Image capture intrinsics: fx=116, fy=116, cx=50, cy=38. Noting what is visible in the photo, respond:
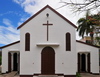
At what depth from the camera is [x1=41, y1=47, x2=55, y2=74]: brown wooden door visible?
12688mm

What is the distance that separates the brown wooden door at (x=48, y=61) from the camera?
12.7 metres

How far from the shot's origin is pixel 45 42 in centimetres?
1291

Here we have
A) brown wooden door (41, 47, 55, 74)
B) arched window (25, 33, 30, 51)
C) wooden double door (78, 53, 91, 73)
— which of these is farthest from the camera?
wooden double door (78, 53, 91, 73)

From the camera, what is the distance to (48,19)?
43.2 feet

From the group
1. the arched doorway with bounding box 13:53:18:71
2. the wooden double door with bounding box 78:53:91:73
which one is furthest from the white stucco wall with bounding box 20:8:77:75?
the arched doorway with bounding box 13:53:18:71

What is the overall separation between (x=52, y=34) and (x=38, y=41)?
175 cm

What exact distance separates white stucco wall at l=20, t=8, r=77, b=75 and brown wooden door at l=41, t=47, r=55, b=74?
0.33 m

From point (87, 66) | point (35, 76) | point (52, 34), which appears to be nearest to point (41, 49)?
point (52, 34)

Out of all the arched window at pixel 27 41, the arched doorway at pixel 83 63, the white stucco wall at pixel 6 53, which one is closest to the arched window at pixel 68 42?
the arched window at pixel 27 41

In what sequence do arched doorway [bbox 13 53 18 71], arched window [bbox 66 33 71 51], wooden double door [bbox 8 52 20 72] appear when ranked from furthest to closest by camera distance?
arched doorway [bbox 13 53 18 71] → wooden double door [bbox 8 52 20 72] → arched window [bbox 66 33 71 51]

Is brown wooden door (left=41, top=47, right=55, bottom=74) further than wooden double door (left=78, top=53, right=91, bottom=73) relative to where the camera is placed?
No

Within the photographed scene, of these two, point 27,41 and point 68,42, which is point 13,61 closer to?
point 27,41

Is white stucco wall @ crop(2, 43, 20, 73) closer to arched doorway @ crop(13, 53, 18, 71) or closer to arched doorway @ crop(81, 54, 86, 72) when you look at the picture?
arched doorway @ crop(13, 53, 18, 71)

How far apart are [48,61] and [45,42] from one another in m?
2.13
